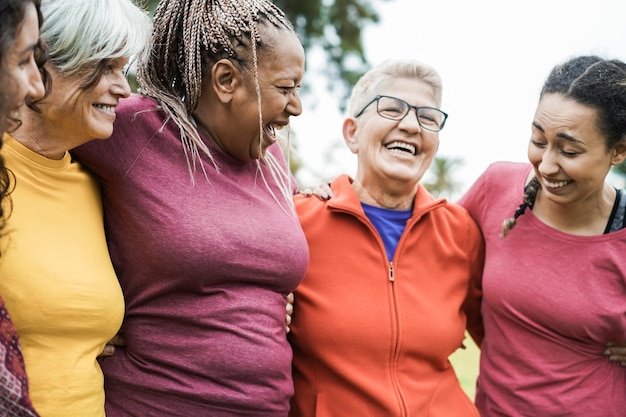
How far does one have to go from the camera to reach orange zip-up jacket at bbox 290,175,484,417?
9.99 feet

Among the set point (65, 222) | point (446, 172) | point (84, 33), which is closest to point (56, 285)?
point (65, 222)

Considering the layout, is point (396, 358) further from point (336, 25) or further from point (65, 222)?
point (336, 25)

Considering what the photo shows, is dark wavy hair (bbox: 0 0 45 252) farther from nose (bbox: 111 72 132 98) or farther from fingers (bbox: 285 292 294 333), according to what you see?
fingers (bbox: 285 292 294 333)

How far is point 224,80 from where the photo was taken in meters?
2.72

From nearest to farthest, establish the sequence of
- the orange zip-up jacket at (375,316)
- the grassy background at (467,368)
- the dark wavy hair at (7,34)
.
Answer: the dark wavy hair at (7,34) → the orange zip-up jacket at (375,316) → the grassy background at (467,368)

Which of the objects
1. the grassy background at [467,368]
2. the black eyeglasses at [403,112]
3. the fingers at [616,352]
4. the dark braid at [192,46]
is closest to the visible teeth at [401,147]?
the black eyeglasses at [403,112]

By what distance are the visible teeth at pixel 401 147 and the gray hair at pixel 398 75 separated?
0.96 feet

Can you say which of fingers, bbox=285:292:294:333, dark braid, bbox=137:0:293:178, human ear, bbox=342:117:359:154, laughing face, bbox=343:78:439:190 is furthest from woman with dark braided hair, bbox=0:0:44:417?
human ear, bbox=342:117:359:154

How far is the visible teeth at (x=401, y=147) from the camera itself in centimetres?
339

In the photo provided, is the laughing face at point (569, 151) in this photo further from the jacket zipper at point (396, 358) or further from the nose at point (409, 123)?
the jacket zipper at point (396, 358)

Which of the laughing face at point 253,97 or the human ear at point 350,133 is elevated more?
the laughing face at point 253,97

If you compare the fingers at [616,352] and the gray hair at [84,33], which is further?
the fingers at [616,352]

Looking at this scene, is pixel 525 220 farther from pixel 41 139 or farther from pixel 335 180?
pixel 41 139

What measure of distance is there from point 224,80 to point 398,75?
43.8 inches
